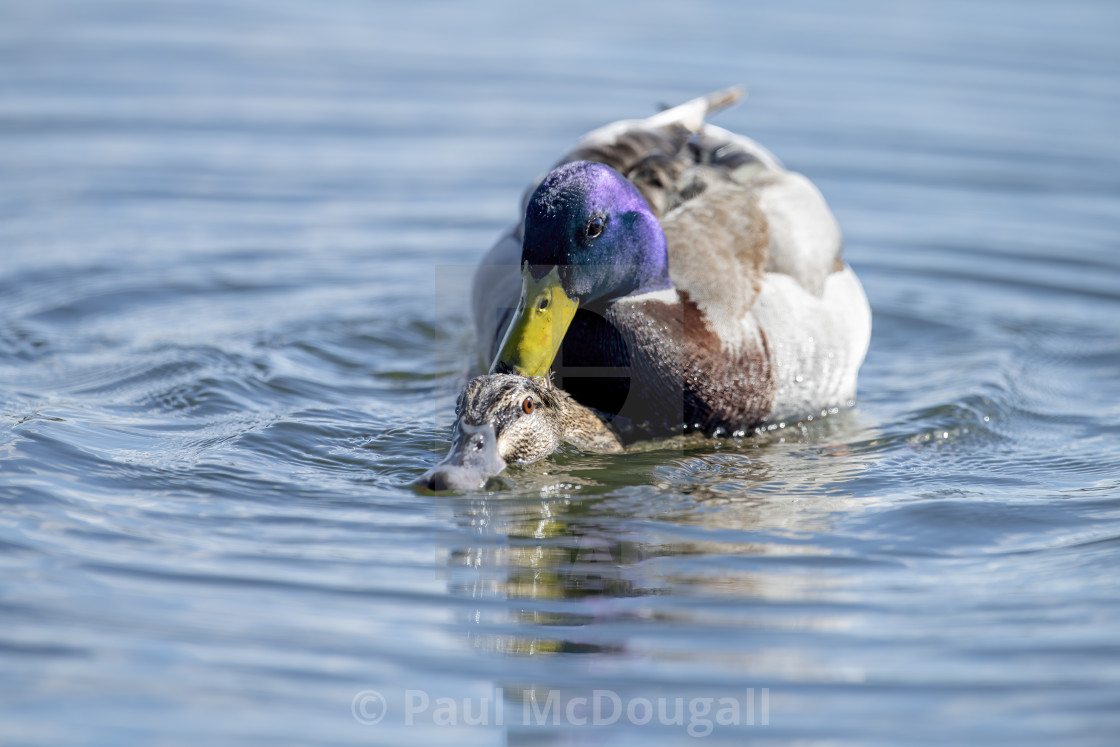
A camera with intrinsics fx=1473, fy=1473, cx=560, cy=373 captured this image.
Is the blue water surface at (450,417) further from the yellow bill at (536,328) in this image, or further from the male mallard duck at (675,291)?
the yellow bill at (536,328)

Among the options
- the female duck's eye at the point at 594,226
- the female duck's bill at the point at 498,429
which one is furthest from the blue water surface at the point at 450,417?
the female duck's eye at the point at 594,226

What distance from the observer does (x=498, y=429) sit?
5.55m

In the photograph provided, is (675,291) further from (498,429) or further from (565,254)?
(498,429)

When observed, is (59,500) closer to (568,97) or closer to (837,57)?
(568,97)

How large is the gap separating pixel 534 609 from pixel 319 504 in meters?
1.09

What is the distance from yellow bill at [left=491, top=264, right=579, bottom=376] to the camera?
226 inches

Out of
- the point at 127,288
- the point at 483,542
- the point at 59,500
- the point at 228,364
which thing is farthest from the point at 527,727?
the point at 127,288

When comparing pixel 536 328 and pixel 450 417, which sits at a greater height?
pixel 536 328

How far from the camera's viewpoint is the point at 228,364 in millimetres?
7004

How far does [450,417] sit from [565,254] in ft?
3.54

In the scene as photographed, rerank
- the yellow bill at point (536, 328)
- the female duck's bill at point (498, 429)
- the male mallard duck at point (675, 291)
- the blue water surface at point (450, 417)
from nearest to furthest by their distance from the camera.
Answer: the blue water surface at point (450, 417), the female duck's bill at point (498, 429), the yellow bill at point (536, 328), the male mallard duck at point (675, 291)

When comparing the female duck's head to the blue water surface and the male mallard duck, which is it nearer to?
the male mallard duck

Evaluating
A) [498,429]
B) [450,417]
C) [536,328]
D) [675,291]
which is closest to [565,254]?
[536,328]

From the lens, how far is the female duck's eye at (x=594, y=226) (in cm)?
588
